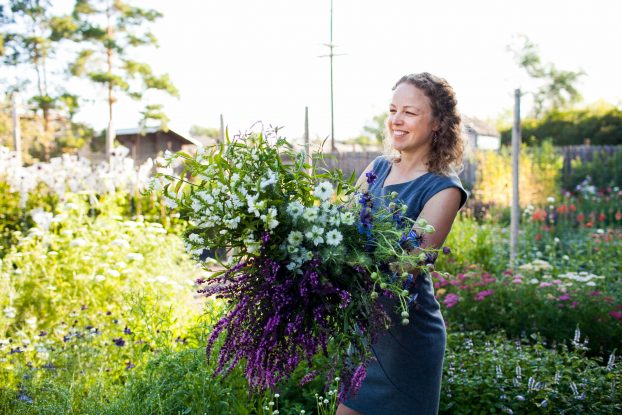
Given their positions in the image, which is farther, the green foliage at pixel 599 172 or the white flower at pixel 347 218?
the green foliage at pixel 599 172

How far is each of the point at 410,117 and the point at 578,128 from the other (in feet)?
75.2

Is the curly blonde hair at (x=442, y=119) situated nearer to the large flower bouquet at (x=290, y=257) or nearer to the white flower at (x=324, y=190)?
the large flower bouquet at (x=290, y=257)

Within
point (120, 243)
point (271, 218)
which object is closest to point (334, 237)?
point (271, 218)

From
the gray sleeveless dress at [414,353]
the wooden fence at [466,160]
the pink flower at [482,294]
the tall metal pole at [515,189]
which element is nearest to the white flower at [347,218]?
the gray sleeveless dress at [414,353]

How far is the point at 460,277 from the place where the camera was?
5.29 metres

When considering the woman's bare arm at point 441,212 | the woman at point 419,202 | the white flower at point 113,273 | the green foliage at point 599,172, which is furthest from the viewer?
the green foliage at point 599,172

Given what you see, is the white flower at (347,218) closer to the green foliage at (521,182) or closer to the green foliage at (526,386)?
the green foliage at (526,386)

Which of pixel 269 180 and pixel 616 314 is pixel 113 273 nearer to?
pixel 269 180

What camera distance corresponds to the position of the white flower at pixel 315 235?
1.44 meters

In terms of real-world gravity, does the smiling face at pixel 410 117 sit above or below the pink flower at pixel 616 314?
above

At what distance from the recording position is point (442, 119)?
2.05m

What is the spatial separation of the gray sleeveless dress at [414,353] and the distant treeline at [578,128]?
19.5 m

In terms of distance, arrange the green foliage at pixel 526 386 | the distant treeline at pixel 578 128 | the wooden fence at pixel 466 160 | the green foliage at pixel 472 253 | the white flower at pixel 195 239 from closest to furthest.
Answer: the white flower at pixel 195 239 → the green foliage at pixel 526 386 → the green foliage at pixel 472 253 → the wooden fence at pixel 466 160 → the distant treeline at pixel 578 128

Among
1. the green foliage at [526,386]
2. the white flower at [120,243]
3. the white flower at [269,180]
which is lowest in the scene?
the green foliage at [526,386]
